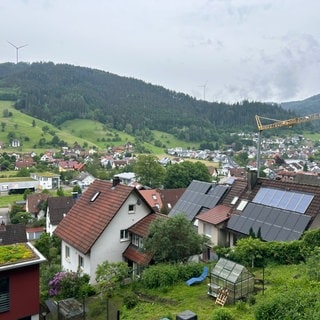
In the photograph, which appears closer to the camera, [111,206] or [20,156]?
[111,206]

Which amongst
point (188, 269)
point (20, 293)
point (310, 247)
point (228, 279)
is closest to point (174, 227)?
point (188, 269)

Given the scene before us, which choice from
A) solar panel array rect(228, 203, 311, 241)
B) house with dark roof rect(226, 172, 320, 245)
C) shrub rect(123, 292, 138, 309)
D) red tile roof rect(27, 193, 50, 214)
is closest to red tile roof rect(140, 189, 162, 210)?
red tile roof rect(27, 193, 50, 214)

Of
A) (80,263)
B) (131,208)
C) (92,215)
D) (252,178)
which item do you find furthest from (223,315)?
(252,178)

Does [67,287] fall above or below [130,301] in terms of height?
below

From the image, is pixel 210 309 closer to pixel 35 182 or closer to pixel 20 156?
pixel 35 182

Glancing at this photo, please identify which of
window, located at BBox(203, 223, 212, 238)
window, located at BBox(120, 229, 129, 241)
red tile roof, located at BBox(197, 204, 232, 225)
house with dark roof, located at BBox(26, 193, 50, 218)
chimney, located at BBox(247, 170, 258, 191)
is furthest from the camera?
house with dark roof, located at BBox(26, 193, 50, 218)

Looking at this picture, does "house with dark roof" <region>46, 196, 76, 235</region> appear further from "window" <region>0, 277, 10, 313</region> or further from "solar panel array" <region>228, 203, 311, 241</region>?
"window" <region>0, 277, 10, 313</region>

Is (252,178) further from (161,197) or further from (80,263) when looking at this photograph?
(161,197)
